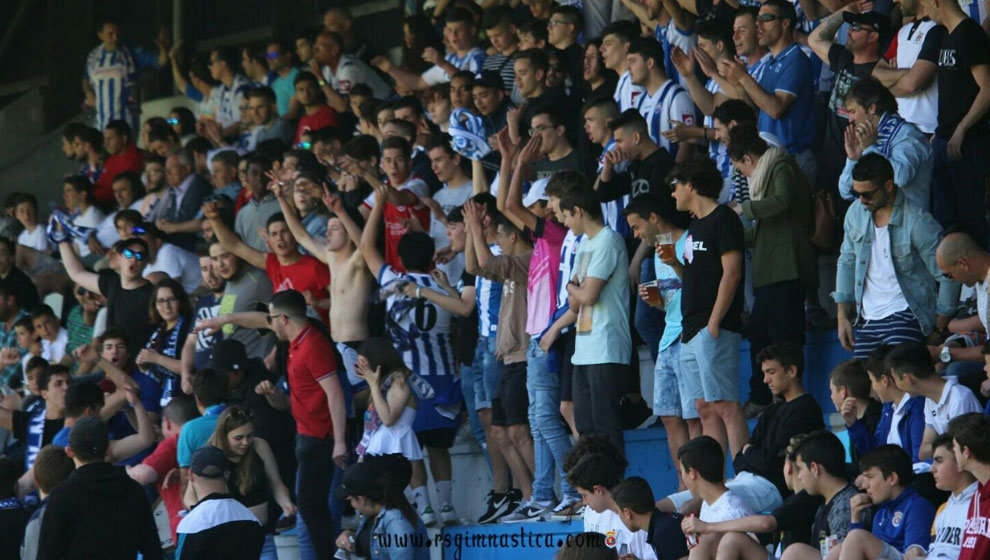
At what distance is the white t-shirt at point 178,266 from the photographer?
12.5 metres

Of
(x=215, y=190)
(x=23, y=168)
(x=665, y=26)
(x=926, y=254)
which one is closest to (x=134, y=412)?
(x=215, y=190)

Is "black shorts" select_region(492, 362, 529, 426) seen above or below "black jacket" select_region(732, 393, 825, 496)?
above

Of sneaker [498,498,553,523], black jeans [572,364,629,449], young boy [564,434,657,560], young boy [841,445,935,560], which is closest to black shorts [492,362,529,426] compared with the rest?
sneaker [498,498,553,523]

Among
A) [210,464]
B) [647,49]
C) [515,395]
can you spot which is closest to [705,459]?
[515,395]

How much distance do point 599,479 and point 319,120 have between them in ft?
23.0

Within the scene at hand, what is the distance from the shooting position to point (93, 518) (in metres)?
8.28

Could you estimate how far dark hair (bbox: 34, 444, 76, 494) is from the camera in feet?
29.8

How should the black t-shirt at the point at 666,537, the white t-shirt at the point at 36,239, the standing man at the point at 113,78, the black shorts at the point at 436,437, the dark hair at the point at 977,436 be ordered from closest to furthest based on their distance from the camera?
the dark hair at the point at 977,436, the black t-shirt at the point at 666,537, the black shorts at the point at 436,437, the white t-shirt at the point at 36,239, the standing man at the point at 113,78

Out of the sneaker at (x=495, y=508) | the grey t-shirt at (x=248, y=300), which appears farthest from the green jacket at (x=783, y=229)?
the grey t-shirt at (x=248, y=300)

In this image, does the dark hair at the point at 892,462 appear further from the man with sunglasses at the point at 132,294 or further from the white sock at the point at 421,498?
the man with sunglasses at the point at 132,294

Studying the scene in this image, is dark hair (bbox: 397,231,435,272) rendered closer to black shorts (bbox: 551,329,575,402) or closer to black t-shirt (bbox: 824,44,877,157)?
black shorts (bbox: 551,329,575,402)

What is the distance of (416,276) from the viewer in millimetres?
10156

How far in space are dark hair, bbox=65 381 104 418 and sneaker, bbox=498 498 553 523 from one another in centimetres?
284

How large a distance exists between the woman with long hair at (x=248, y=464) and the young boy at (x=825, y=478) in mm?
3291
